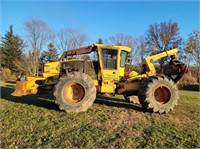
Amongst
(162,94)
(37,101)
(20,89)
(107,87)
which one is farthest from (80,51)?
(162,94)

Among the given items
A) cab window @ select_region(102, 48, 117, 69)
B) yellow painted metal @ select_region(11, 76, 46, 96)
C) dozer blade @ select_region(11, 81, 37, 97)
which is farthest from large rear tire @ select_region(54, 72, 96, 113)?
dozer blade @ select_region(11, 81, 37, 97)

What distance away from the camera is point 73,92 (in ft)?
22.6

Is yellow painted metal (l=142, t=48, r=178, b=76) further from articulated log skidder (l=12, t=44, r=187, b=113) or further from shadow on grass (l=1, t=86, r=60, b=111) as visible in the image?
shadow on grass (l=1, t=86, r=60, b=111)

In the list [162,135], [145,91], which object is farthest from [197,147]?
[145,91]

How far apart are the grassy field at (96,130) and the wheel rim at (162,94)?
32.0 inches

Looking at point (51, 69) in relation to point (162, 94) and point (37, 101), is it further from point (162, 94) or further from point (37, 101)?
point (162, 94)

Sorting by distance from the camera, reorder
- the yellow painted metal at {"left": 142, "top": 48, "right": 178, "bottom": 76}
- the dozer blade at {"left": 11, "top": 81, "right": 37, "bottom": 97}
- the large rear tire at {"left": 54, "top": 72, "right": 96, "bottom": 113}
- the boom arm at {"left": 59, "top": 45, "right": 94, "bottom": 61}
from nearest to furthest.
→ 1. the large rear tire at {"left": 54, "top": 72, "right": 96, "bottom": 113}
2. the dozer blade at {"left": 11, "top": 81, "right": 37, "bottom": 97}
3. the boom arm at {"left": 59, "top": 45, "right": 94, "bottom": 61}
4. the yellow painted metal at {"left": 142, "top": 48, "right": 178, "bottom": 76}

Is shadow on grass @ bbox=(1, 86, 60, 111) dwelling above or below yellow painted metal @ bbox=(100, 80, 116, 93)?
below

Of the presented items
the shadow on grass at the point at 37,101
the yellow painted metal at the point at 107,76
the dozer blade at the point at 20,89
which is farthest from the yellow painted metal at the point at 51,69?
the yellow painted metal at the point at 107,76

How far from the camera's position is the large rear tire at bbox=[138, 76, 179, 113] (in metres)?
6.47

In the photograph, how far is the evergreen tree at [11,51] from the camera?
35.8 m

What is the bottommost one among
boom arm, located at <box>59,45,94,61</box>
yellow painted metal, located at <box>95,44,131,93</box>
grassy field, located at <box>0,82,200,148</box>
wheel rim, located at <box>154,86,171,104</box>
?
grassy field, located at <box>0,82,200,148</box>

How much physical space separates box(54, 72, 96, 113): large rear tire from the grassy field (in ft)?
1.15

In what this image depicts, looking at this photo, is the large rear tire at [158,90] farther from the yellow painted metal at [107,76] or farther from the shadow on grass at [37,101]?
the shadow on grass at [37,101]
